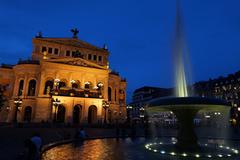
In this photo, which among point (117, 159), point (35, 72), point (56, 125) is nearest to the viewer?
point (117, 159)

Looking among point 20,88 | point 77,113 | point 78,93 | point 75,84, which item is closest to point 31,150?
point 78,93

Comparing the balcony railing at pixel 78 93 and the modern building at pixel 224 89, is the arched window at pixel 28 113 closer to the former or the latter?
the balcony railing at pixel 78 93

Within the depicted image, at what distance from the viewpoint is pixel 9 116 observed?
43.3 m

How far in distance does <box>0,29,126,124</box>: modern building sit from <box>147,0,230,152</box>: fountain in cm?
2639

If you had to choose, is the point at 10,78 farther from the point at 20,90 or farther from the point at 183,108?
the point at 183,108

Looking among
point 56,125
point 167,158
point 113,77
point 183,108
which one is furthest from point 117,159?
point 113,77

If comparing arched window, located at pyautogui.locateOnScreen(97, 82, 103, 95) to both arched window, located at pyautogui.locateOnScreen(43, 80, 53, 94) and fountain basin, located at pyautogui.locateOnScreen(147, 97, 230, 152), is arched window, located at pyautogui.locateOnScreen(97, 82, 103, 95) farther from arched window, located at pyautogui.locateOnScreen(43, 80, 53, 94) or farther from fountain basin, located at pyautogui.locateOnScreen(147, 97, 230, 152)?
fountain basin, located at pyautogui.locateOnScreen(147, 97, 230, 152)

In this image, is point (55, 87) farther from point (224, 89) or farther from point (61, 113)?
point (224, 89)

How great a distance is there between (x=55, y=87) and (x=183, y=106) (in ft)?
114

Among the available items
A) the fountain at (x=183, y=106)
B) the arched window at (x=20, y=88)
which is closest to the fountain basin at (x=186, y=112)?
the fountain at (x=183, y=106)

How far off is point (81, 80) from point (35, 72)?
1000 centimetres

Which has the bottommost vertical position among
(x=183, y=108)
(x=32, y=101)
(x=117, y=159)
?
(x=117, y=159)

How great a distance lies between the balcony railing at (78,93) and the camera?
41.7 m

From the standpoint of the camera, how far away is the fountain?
439 inches
